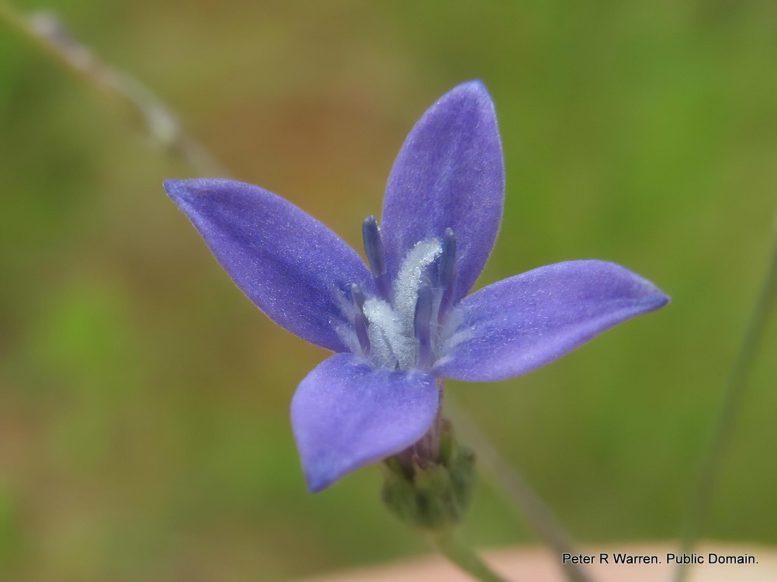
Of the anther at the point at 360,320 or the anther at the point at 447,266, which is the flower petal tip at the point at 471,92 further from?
the anther at the point at 360,320

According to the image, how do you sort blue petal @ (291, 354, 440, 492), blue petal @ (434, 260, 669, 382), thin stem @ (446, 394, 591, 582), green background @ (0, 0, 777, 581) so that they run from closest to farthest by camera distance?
blue petal @ (291, 354, 440, 492), blue petal @ (434, 260, 669, 382), thin stem @ (446, 394, 591, 582), green background @ (0, 0, 777, 581)

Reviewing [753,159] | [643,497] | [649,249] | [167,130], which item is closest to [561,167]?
[649,249]

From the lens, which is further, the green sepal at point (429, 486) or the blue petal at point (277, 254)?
the green sepal at point (429, 486)

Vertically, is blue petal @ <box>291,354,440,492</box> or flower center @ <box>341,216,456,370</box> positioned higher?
flower center @ <box>341,216,456,370</box>

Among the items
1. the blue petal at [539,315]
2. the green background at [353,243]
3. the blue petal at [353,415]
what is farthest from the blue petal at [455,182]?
the green background at [353,243]

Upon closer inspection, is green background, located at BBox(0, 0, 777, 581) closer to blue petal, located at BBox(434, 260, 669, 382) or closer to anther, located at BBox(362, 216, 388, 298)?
anther, located at BBox(362, 216, 388, 298)

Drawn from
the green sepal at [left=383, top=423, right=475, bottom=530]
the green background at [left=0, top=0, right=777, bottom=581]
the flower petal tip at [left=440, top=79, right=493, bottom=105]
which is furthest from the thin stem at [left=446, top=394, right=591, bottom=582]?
the green background at [left=0, top=0, right=777, bottom=581]
